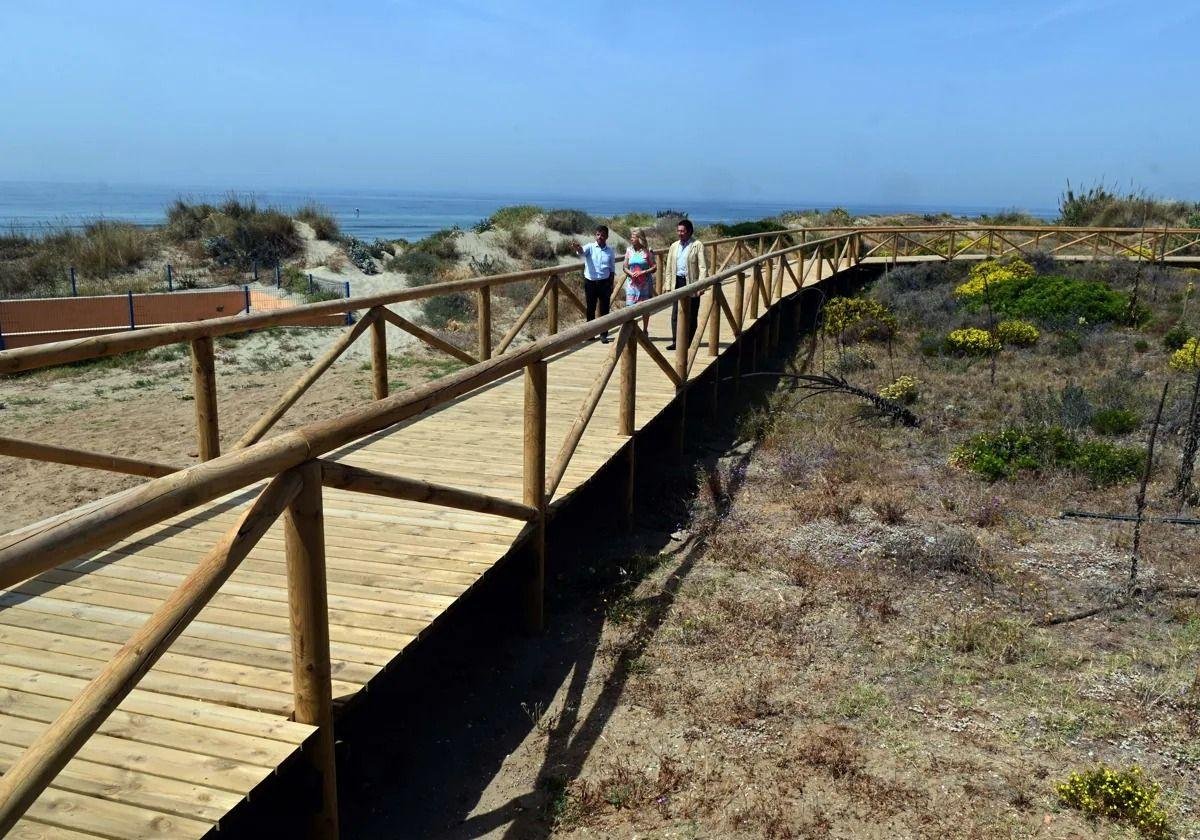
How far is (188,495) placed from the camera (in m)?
2.31

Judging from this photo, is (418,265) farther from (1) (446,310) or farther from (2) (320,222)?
(1) (446,310)

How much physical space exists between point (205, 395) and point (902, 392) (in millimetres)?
7486

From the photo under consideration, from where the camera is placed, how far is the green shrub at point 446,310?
17.4 meters

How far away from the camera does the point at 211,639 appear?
3.62 m

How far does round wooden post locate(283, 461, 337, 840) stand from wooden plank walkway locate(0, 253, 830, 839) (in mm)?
91

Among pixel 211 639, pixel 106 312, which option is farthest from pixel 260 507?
pixel 106 312

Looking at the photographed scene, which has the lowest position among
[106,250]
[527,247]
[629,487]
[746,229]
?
[629,487]

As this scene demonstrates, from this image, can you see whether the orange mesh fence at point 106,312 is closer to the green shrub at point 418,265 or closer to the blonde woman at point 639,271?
the green shrub at point 418,265

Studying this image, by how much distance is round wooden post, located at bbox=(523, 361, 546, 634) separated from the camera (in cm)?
480

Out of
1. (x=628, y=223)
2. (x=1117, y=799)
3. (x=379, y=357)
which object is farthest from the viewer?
(x=628, y=223)

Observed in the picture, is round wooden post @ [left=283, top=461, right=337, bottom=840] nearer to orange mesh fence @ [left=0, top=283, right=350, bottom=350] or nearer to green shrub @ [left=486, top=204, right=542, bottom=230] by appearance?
orange mesh fence @ [left=0, top=283, right=350, bottom=350]

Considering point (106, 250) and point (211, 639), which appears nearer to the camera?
point (211, 639)

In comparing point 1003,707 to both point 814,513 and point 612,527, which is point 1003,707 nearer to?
point 814,513

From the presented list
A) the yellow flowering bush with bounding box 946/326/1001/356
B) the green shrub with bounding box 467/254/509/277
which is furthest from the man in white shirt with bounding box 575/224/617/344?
the green shrub with bounding box 467/254/509/277
